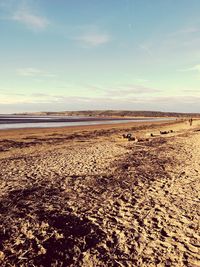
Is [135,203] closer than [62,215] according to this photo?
No

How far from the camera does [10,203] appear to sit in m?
7.88

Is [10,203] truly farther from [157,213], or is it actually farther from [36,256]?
[157,213]

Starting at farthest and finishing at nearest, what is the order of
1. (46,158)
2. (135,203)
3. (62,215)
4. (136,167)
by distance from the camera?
(46,158), (136,167), (135,203), (62,215)

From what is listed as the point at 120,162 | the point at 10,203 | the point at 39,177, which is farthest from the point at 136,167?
the point at 10,203

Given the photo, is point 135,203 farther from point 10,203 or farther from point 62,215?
point 10,203

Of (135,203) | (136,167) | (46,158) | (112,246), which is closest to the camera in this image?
(112,246)

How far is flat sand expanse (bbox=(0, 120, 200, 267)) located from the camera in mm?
5105

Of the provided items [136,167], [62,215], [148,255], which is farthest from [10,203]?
[136,167]

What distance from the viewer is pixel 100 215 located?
698 cm

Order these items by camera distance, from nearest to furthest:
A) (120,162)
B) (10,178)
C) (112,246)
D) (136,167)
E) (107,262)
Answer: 1. (107,262)
2. (112,246)
3. (10,178)
4. (136,167)
5. (120,162)

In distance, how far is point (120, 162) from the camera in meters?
14.0

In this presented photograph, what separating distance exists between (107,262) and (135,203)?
313 centimetres

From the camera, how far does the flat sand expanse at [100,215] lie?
16.8ft

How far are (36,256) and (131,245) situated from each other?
1.86 m
